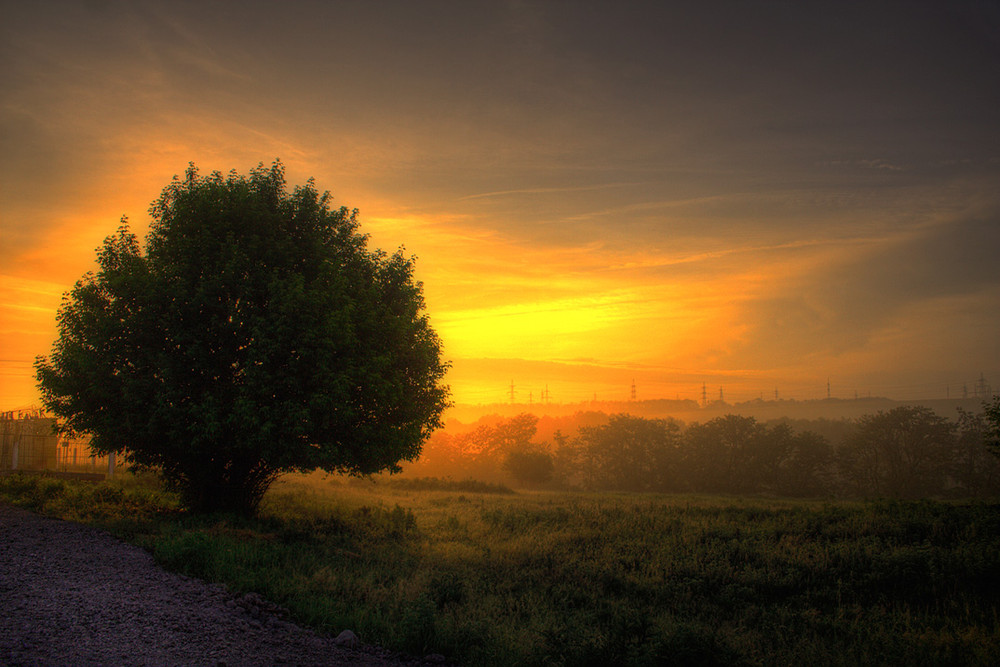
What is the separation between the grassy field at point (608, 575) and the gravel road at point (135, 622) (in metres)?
0.82

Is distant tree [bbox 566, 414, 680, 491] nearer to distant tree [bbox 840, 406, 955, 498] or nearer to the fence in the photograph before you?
distant tree [bbox 840, 406, 955, 498]

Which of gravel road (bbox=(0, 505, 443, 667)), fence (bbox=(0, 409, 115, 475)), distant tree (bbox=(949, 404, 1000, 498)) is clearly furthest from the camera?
distant tree (bbox=(949, 404, 1000, 498))

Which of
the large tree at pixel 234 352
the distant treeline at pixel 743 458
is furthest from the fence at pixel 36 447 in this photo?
the distant treeline at pixel 743 458

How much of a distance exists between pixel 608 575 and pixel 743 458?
203 feet

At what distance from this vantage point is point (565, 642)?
940 cm

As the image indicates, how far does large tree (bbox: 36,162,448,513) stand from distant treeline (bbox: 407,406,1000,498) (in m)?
48.5

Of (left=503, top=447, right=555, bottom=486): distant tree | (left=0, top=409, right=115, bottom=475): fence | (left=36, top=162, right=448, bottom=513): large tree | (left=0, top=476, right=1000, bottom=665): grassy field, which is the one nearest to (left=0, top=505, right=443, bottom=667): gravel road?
(left=0, top=476, right=1000, bottom=665): grassy field

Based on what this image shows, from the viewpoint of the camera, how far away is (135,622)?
29.3 ft

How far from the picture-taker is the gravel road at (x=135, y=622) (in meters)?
7.79

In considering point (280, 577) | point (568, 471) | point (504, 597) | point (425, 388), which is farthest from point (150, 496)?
point (568, 471)

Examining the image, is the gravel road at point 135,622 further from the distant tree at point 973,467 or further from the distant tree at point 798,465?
the distant tree at point 973,467

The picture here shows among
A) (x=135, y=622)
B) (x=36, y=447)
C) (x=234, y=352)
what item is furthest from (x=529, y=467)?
(x=135, y=622)

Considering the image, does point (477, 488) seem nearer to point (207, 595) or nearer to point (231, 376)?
point (231, 376)

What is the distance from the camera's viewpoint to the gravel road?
7.79 m
